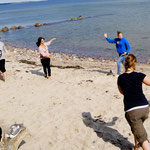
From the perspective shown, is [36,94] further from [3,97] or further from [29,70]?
[29,70]

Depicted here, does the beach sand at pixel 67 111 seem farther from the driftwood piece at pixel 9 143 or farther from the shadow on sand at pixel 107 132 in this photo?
the driftwood piece at pixel 9 143

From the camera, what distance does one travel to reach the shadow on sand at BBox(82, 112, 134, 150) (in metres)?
4.78

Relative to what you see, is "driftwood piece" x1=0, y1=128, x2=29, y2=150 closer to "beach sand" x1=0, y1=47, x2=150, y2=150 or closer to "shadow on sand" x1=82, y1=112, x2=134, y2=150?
"beach sand" x1=0, y1=47, x2=150, y2=150

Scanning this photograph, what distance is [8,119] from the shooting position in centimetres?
610

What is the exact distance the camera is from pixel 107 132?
17.3ft

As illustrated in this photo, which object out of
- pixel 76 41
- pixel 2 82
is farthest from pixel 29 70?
pixel 76 41

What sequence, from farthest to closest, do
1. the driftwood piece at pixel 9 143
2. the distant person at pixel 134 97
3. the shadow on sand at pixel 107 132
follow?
1. the shadow on sand at pixel 107 132
2. the driftwood piece at pixel 9 143
3. the distant person at pixel 134 97

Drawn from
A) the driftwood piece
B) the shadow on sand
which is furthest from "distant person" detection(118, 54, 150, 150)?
the driftwood piece

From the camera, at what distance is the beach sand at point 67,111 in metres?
4.93

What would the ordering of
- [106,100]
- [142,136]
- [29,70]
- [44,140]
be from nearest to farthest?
[142,136] → [44,140] → [106,100] → [29,70]

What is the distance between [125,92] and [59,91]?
4.70 meters

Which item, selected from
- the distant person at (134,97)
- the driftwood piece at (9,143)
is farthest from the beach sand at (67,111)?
the distant person at (134,97)

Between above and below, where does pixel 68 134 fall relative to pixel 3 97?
below

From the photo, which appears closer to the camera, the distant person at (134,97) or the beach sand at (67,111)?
the distant person at (134,97)
